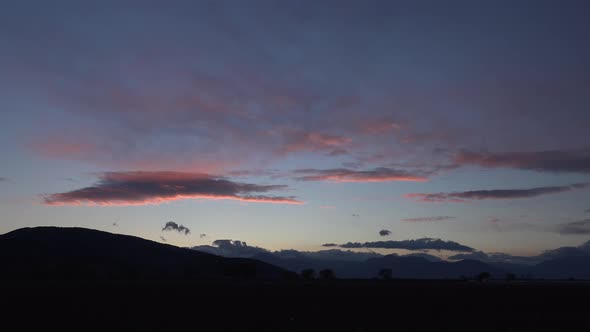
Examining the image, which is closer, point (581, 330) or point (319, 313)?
point (581, 330)

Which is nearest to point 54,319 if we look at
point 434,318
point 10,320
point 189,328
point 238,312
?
point 10,320

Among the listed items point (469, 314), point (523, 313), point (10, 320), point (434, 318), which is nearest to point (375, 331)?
point (434, 318)

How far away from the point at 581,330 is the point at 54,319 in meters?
42.7

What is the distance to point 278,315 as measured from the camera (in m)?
52.4

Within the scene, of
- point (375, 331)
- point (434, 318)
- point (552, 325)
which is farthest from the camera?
point (434, 318)

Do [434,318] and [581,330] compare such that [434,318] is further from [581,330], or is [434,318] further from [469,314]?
[581,330]

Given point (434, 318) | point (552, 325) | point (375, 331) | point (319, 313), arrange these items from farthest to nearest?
point (319, 313)
point (434, 318)
point (552, 325)
point (375, 331)

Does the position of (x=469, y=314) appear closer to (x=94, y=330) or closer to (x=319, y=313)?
(x=319, y=313)

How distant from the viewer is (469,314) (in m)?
55.5

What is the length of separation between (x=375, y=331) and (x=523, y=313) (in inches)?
1008

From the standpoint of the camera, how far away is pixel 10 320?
45.3 m

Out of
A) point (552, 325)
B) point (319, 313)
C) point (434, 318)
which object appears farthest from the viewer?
point (319, 313)

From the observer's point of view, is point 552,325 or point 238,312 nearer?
point 552,325

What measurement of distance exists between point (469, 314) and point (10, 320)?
140 feet
